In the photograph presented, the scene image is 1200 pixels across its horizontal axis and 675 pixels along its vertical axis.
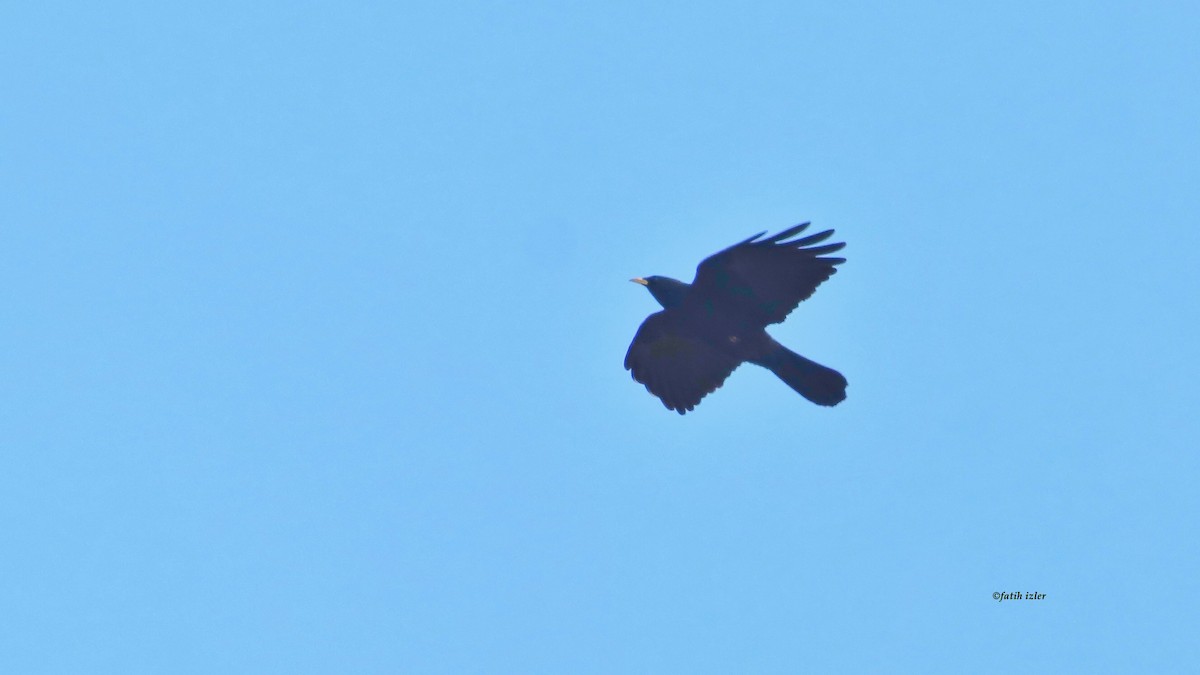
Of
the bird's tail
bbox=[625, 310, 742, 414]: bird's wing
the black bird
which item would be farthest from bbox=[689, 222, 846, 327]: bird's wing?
bbox=[625, 310, 742, 414]: bird's wing

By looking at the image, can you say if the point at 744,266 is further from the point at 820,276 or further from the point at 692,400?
the point at 692,400

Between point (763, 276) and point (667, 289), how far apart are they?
1.36 m

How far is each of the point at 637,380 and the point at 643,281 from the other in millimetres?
1339

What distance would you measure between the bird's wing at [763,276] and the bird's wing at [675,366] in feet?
3.42

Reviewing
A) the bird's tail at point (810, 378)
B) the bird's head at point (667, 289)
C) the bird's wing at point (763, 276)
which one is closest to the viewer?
the bird's wing at point (763, 276)

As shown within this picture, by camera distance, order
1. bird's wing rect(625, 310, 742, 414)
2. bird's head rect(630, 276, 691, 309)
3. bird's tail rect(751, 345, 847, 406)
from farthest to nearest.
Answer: bird's wing rect(625, 310, 742, 414) → bird's head rect(630, 276, 691, 309) → bird's tail rect(751, 345, 847, 406)

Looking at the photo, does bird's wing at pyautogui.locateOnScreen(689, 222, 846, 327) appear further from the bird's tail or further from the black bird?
the bird's tail

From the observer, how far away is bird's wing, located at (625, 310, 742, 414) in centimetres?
1752

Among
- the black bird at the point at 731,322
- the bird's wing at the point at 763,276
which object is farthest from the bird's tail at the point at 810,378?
the bird's wing at the point at 763,276

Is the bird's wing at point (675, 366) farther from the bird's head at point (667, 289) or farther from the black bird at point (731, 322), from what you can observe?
the bird's head at point (667, 289)

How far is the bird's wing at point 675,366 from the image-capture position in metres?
17.5

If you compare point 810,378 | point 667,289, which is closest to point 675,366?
point 667,289

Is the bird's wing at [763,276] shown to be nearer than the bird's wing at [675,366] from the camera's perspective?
Yes

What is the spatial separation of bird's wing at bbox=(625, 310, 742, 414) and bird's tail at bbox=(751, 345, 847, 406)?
41.6 inches
